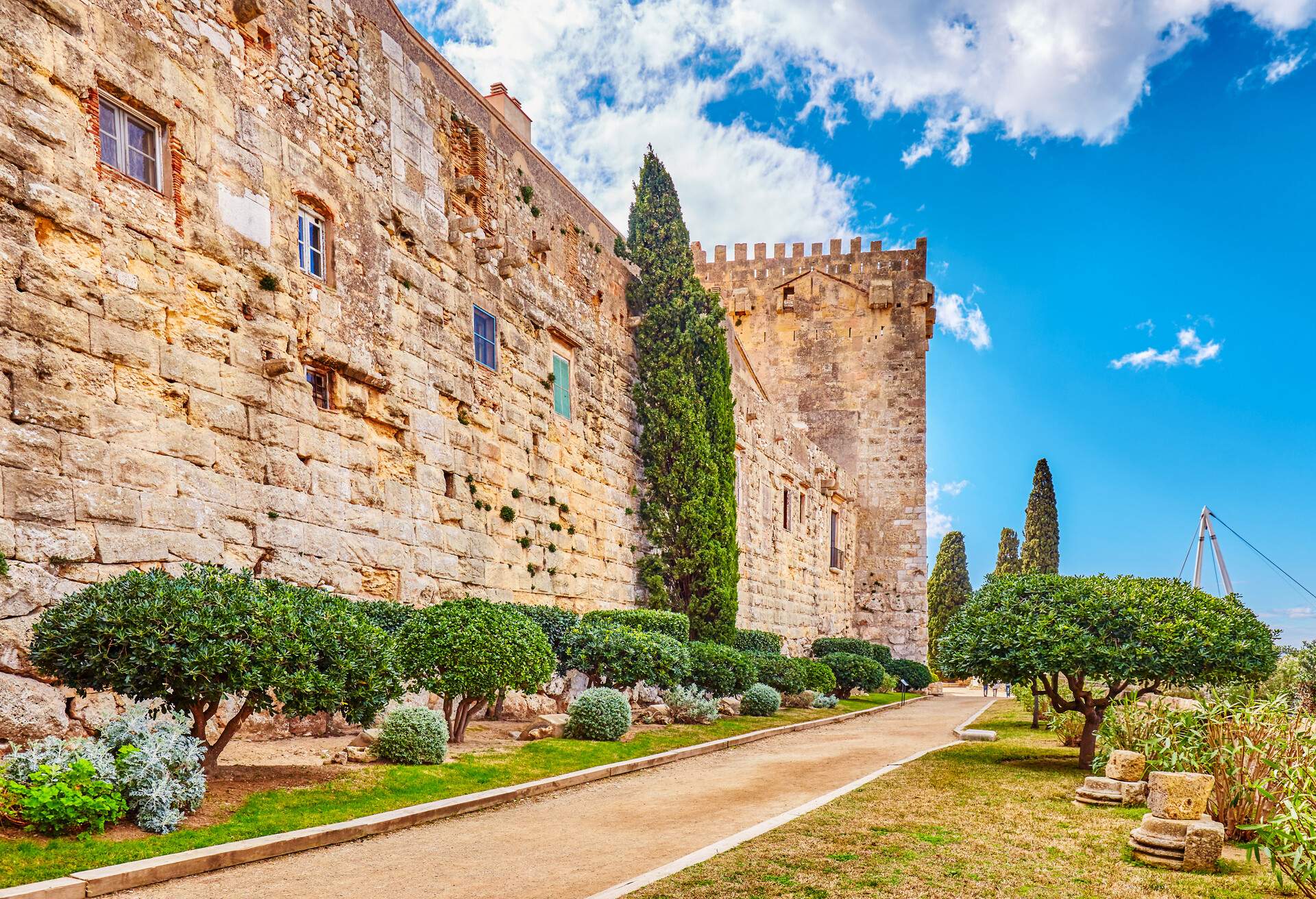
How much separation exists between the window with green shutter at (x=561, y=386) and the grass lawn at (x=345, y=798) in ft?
18.4

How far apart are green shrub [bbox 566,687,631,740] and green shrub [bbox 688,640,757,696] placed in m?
3.52

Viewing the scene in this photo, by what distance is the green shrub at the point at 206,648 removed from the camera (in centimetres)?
600

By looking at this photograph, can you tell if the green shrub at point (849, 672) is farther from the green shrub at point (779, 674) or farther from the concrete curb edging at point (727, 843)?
the concrete curb edging at point (727, 843)

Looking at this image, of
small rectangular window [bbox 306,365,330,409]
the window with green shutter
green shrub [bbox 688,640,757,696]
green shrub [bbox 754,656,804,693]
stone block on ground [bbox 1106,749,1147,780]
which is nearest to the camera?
stone block on ground [bbox 1106,749,1147,780]

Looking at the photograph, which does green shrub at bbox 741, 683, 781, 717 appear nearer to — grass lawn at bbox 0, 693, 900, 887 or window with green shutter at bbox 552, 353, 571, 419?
grass lawn at bbox 0, 693, 900, 887

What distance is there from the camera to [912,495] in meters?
33.0

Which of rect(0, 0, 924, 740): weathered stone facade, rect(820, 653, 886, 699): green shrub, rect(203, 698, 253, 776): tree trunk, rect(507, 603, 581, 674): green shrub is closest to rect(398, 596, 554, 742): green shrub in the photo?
rect(0, 0, 924, 740): weathered stone facade

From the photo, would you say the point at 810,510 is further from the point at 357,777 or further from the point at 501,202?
the point at 357,777

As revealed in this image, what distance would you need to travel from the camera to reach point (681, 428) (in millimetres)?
17953

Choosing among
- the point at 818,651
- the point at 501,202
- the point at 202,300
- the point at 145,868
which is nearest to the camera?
the point at 145,868

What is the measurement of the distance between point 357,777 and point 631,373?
11.7 metres

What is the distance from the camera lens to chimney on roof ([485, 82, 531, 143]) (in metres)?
15.6

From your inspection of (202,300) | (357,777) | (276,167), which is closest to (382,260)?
(276,167)

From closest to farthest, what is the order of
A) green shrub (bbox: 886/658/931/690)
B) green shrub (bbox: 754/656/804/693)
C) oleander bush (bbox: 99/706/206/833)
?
oleander bush (bbox: 99/706/206/833) → green shrub (bbox: 754/656/804/693) → green shrub (bbox: 886/658/931/690)
